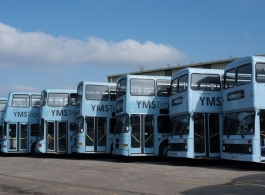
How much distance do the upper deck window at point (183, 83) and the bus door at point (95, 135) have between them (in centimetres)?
587

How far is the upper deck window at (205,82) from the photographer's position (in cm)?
1764

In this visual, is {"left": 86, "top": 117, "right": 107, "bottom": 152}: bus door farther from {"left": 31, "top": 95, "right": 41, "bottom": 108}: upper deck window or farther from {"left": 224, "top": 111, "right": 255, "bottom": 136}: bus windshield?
{"left": 224, "top": 111, "right": 255, "bottom": 136}: bus windshield

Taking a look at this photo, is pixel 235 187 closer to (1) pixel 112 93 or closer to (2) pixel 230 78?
(2) pixel 230 78

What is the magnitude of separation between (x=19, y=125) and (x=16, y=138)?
848mm

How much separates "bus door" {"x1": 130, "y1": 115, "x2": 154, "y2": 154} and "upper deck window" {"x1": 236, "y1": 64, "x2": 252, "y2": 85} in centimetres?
567

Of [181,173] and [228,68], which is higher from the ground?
[228,68]

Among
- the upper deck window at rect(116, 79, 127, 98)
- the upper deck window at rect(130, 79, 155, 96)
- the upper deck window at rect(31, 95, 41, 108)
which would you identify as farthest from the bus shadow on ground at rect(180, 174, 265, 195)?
the upper deck window at rect(31, 95, 41, 108)

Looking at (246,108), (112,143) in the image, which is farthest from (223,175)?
(112,143)

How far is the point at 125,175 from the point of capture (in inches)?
578

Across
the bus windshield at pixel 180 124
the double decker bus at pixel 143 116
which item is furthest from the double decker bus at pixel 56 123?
the bus windshield at pixel 180 124

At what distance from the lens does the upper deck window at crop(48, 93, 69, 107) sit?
24.6m

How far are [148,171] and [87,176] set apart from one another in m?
2.57

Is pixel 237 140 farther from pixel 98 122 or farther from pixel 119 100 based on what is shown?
pixel 98 122

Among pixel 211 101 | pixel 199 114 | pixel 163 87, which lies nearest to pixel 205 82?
pixel 211 101
